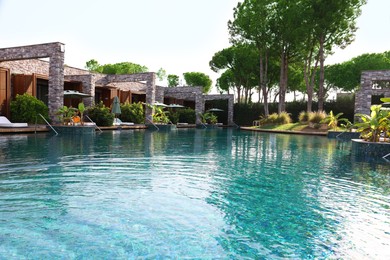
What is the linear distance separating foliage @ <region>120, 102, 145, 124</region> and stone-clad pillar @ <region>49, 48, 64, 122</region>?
22.7 feet

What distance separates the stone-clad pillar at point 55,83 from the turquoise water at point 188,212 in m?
11.7

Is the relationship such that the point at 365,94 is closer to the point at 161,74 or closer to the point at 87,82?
the point at 87,82

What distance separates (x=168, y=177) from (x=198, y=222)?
220 cm

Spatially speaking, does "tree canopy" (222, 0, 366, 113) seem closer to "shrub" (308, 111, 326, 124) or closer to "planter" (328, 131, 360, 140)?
"shrub" (308, 111, 326, 124)

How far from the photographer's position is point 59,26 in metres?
16.4

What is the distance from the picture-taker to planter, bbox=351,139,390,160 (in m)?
9.16

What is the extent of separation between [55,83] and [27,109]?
6.86 ft

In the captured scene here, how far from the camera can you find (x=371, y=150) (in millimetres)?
9406

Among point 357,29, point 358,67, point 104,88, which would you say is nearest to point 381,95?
point 357,29

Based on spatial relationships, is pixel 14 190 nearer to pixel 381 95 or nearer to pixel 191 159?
pixel 191 159

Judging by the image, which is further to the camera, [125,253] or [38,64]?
[38,64]

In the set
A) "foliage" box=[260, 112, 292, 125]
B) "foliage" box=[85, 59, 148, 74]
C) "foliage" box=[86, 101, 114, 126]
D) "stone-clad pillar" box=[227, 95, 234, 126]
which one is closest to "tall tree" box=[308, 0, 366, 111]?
"foliage" box=[260, 112, 292, 125]

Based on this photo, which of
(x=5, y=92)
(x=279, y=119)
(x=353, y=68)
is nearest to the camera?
(x=5, y=92)

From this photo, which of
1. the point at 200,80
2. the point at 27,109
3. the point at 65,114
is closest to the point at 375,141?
the point at 65,114
